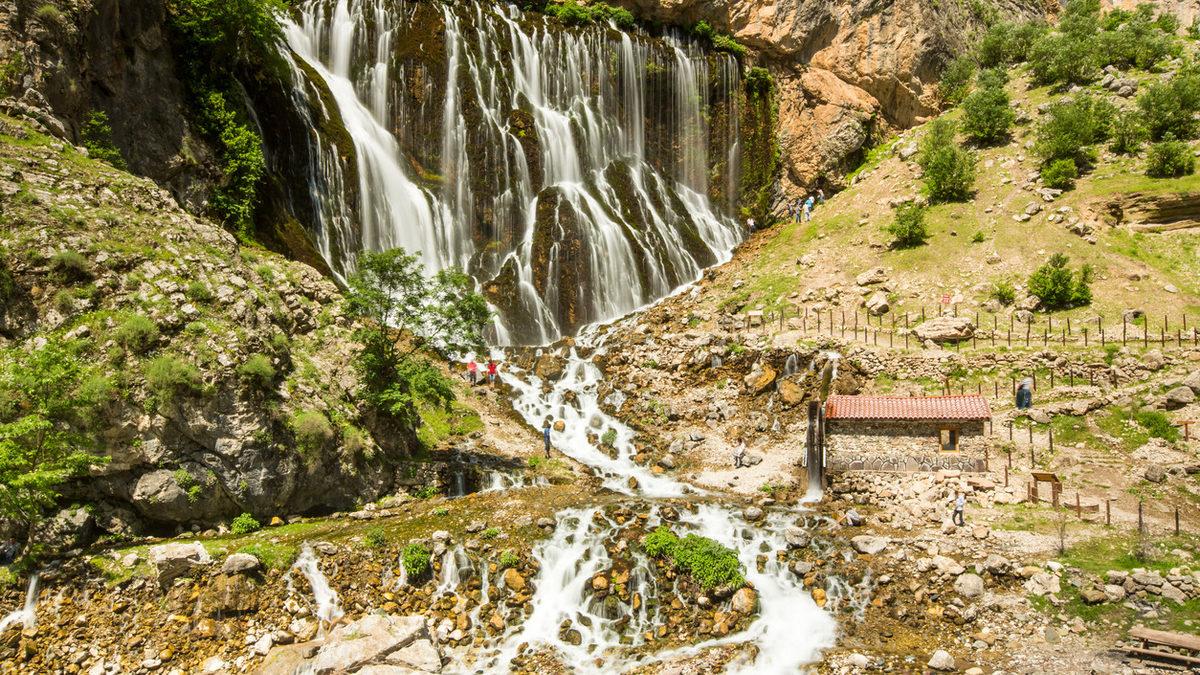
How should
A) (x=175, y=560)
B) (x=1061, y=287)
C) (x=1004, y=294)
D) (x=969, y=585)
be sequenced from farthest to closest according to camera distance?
(x=1004, y=294) → (x=1061, y=287) → (x=969, y=585) → (x=175, y=560)

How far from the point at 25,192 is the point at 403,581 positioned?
15418mm

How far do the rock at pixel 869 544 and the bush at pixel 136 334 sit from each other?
799 inches

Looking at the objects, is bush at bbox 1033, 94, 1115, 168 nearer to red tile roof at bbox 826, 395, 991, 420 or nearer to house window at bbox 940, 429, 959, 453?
red tile roof at bbox 826, 395, 991, 420

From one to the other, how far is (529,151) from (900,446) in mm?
26722

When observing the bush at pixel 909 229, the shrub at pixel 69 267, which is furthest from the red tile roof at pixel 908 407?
the shrub at pixel 69 267

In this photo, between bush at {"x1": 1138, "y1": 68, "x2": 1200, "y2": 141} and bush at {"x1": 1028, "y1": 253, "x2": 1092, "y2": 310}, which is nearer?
bush at {"x1": 1028, "y1": 253, "x2": 1092, "y2": 310}

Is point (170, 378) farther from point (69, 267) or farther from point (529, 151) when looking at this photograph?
point (529, 151)

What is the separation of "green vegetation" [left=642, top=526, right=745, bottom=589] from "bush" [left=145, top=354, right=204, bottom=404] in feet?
42.5

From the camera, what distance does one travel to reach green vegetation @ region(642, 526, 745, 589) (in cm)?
1925

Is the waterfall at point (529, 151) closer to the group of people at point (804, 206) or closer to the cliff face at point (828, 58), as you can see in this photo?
the cliff face at point (828, 58)

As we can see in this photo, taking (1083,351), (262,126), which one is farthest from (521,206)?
(1083,351)

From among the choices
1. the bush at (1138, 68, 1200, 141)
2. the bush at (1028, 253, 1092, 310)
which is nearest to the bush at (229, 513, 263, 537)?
the bush at (1028, 253, 1092, 310)

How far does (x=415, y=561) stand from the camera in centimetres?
1891

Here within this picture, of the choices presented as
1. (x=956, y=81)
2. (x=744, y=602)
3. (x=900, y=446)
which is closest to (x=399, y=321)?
(x=744, y=602)
